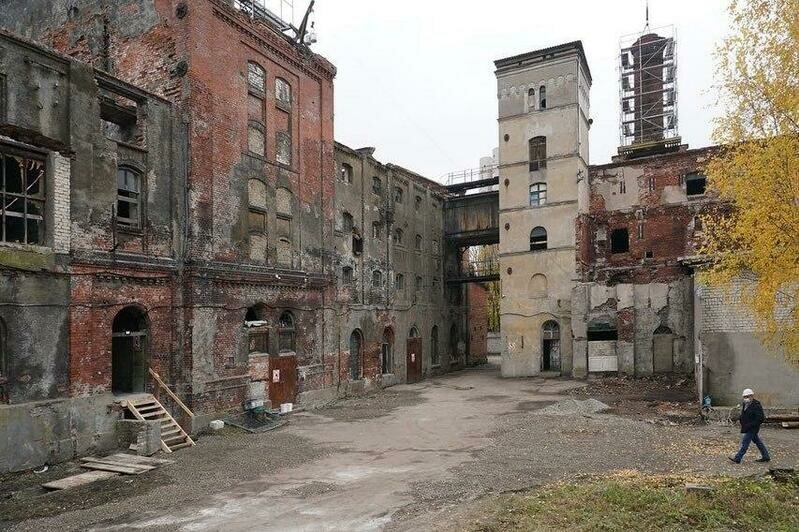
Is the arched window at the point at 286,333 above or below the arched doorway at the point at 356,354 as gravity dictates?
above

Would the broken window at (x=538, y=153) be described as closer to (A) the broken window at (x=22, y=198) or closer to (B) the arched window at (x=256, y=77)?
(B) the arched window at (x=256, y=77)

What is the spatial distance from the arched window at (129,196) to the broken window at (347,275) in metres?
11.4

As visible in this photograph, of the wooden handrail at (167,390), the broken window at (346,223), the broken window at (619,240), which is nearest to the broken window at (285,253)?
the broken window at (346,223)

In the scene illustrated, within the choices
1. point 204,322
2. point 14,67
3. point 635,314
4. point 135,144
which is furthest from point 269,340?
point 635,314

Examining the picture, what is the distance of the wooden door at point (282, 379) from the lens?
21.2m

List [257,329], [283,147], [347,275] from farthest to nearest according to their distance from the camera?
[347,275] < [283,147] < [257,329]

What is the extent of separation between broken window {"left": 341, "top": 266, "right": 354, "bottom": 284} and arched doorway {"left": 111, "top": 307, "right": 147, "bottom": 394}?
11228 mm

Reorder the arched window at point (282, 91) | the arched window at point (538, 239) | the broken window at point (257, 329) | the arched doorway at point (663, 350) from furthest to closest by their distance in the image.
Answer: the arched window at point (538, 239) < the arched doorway at point (663, 350) < the arched window at point (282, 91) < the broken window at point (257, 329)

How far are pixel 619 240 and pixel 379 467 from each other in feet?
78.2

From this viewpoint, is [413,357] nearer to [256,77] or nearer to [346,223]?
[346,223]

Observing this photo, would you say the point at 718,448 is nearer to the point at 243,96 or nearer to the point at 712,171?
the point at 712,171

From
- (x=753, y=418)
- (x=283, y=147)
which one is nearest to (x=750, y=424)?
(x=753, y=418)

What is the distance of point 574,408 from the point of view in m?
21.3

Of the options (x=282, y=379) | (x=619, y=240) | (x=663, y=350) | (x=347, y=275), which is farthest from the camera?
(x=619, y=240)
